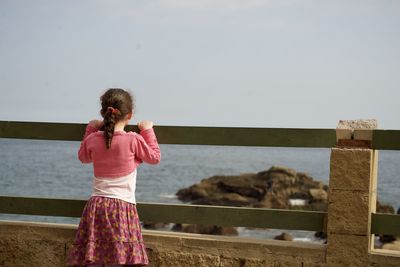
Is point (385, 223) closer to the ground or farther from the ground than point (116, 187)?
closer to the ground

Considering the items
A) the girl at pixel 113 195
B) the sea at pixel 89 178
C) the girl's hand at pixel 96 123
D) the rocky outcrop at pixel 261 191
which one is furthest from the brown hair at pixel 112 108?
the rocky outcrop at pixel 261 191

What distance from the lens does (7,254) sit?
4938 mm

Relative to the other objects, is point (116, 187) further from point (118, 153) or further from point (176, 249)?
point (176, 249)

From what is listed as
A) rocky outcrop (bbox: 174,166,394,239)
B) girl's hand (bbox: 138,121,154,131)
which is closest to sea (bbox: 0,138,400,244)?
rocky outcrop (bbox: 174,166,394,239)

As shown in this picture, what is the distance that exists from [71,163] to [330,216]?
62.9 m

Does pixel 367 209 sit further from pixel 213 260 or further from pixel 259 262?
pixel 213 260

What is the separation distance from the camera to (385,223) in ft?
13.8

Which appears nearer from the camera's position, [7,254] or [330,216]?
[330,216]

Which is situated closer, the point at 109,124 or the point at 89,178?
the point at 109,124

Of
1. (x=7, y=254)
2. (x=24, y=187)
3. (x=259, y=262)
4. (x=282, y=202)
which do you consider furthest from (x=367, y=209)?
(x=24, y=187)

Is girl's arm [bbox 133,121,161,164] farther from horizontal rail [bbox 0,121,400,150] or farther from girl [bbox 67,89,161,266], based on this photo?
horizontal rail [bbox 0,121,400,150]

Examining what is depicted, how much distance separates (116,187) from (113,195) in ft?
0.19

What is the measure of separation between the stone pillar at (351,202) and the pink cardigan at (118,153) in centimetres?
131

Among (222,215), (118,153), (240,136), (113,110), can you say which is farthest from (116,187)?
(240,136)
